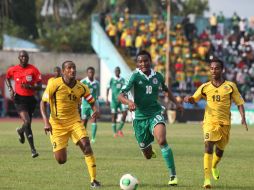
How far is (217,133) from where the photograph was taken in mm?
14961

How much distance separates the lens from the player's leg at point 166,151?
14375 millimetres

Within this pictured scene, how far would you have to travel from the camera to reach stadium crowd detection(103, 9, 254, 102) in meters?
48.6

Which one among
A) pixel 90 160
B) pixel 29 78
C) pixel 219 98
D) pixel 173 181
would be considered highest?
pixel 29 78

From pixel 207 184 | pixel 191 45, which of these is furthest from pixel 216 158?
pixel 191 45

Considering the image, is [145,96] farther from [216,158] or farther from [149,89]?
[216,158]

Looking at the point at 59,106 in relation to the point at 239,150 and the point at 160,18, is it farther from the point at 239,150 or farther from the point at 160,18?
the point at 160,18

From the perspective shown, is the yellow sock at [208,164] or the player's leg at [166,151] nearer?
the yellow sock at [208,164]

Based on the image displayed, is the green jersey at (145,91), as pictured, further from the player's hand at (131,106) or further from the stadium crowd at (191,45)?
the stadium crowd at (191,45)

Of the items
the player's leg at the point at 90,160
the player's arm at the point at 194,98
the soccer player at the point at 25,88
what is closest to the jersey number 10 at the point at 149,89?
the player's arm at the point at 194,98

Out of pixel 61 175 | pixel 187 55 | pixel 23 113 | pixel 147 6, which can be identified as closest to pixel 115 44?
pixel 187 55

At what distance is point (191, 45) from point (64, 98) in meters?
37.6

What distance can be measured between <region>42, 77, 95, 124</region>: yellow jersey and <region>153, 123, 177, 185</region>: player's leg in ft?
4.01

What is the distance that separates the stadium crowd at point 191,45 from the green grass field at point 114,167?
889 inches

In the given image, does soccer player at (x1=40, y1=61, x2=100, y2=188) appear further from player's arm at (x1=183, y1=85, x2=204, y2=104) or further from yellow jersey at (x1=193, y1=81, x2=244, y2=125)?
yellow jersey at (x1=193, y1=81, x2=244, y2=125)
